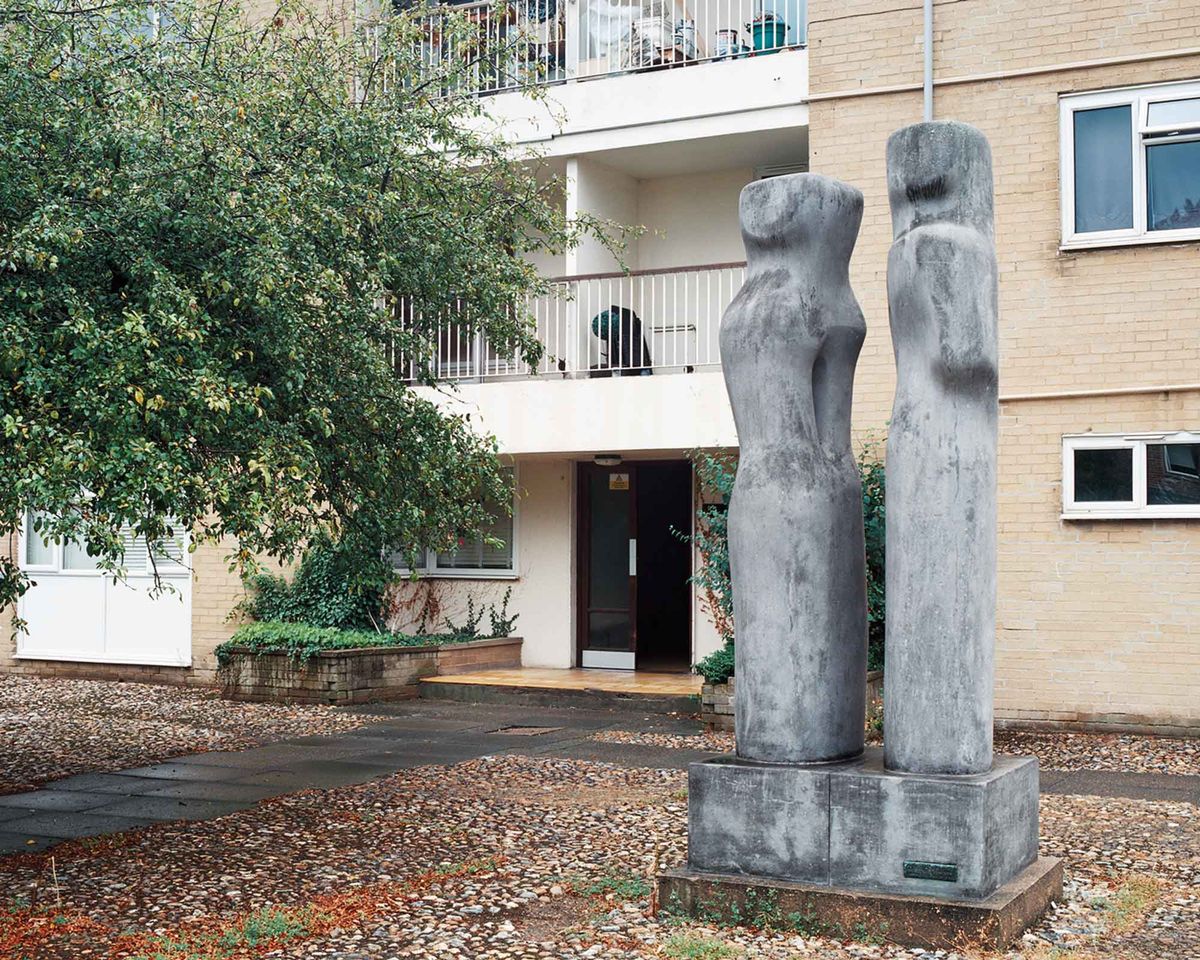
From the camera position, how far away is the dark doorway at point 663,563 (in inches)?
689

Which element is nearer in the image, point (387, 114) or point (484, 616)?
point (387, 114)

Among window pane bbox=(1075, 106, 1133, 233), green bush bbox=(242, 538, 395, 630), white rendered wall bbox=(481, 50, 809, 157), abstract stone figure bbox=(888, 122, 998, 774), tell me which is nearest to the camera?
abstract stone figure bbox=(888, 122, 998, 774)

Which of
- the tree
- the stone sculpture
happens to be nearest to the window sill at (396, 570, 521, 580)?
the tree

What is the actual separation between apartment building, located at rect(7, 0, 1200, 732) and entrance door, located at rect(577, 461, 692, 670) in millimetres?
39

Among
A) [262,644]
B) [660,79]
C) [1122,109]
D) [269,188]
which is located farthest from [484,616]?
[269,188]

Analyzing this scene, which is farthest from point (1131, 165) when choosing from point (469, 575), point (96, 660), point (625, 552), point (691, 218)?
point (96, 660)

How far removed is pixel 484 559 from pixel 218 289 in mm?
10340

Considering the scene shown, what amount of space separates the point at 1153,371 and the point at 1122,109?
243 cm

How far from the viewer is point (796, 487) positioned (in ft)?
20.3

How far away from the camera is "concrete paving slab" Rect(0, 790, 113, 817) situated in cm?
909

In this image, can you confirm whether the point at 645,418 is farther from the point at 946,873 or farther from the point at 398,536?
the point at 946,873

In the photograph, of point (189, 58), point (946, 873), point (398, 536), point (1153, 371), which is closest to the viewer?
point (946, 873)

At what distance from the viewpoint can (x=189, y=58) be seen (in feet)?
26.9

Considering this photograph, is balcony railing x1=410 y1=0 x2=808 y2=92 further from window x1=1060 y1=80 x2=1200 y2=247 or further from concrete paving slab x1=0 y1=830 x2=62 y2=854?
concrete paving slab x1=0 y1=830 x2=62 y2=854
